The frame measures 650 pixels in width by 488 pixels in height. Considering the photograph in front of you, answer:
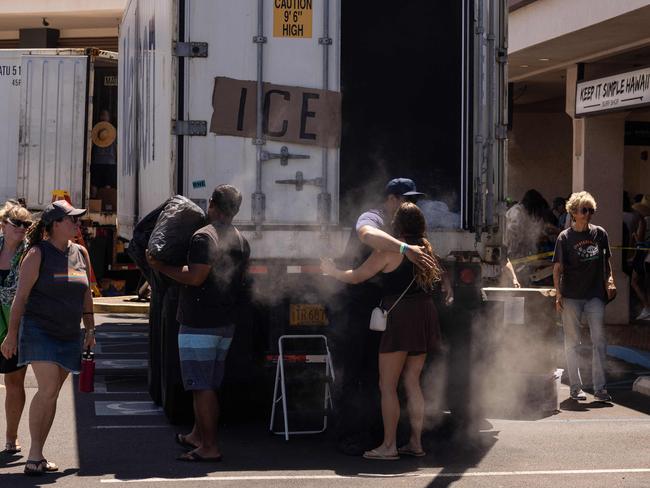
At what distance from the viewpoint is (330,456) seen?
8.59 m

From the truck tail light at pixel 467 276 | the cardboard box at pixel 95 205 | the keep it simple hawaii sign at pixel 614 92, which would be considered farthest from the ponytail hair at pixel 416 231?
the cardboard box at pixel 95 205

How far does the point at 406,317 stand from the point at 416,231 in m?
0.58

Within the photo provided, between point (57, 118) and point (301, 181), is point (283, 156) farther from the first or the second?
point (57, 118)

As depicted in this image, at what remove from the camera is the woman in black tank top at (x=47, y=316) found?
7887 millimetres

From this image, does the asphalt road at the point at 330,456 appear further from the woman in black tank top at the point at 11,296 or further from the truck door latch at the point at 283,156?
the truck door latch at the point at 283,156

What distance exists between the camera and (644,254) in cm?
1878

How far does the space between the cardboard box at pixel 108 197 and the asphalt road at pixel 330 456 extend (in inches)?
414

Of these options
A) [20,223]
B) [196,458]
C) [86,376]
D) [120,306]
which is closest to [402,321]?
[196,458]

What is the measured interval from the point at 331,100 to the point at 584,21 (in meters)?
7.65

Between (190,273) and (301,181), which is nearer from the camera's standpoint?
(190,273)

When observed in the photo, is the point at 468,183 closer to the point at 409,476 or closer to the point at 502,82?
the point at 502,82

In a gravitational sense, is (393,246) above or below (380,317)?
above

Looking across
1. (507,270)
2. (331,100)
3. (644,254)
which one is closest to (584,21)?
(644,254)

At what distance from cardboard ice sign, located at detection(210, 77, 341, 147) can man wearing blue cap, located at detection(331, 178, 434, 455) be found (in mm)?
683
